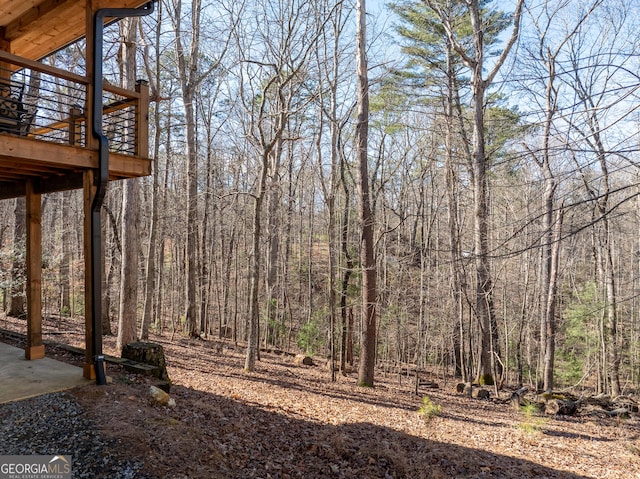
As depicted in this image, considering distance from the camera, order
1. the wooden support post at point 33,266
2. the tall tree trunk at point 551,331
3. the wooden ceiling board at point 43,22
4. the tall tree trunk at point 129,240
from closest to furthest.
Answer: the wooden ceiling board at point 43,22 → the wooden support post at point 33,266 → the tall tree trunk at point 129,240 → the tall tree trunk at point 551,331

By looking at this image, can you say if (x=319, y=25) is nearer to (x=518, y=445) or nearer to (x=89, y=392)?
(x=89, y=392)

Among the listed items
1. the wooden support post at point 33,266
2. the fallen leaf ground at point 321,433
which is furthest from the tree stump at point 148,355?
the wooden support post at point 33,266

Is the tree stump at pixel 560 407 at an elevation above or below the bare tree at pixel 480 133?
below

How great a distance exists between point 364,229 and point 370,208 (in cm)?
161

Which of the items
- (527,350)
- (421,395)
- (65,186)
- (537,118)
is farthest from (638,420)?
(65,186)

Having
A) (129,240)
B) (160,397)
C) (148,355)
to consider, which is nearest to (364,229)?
(129,240)

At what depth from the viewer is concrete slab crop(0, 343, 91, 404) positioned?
431cm

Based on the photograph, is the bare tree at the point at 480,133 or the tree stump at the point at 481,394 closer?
the bare tree at the point at 480,133

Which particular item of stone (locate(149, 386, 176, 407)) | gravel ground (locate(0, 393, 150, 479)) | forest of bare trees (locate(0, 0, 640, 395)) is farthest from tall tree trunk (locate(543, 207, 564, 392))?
gravel ground (locate(0, 393, 150, 479))

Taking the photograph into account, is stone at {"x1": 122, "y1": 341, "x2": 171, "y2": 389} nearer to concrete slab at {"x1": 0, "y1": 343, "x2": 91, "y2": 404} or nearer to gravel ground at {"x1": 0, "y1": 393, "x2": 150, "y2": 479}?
concrete slab at {"x1": 0, "y1": 343, "x2": 91, "y2": 404}

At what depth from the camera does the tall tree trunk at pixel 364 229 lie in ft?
30.3

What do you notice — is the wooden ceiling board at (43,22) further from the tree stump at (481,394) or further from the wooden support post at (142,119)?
the tree stump at (481,394)

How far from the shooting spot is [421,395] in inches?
392

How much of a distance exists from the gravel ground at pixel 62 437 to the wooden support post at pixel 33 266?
1.62 m
